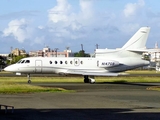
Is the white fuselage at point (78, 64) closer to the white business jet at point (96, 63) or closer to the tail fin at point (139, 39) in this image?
the white business jet at point (96, 63)

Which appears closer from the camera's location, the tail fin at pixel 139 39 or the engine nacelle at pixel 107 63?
the engine nacelle at pixel 107 63

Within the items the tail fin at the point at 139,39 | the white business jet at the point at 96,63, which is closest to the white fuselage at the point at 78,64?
the white business jet at the point at 96,63

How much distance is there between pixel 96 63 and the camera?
51062 mm

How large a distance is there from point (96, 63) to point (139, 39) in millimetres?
5715

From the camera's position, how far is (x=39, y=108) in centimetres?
2183

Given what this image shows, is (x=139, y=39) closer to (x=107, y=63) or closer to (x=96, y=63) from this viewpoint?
(x=107, y=63)

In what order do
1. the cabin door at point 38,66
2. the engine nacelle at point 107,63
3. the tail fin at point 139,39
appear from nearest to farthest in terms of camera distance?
the cabin door at point 38,66 < the engine nacelle at point 107,63 < the tail fin at point 139,39

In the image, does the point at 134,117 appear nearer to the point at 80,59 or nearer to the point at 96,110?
the point at 96,110

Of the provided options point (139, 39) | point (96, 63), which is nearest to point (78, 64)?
point (96, 63)

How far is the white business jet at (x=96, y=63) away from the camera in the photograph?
4975 centimetres

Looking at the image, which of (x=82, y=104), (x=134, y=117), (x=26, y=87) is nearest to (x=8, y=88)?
(x=26, y=87)

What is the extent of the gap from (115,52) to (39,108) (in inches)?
1217

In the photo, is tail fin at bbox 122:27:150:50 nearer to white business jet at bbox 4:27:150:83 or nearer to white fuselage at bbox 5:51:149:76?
white business jet at bbox 4:27:150:83

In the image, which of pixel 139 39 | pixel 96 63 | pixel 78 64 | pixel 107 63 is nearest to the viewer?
pixel 107 63
